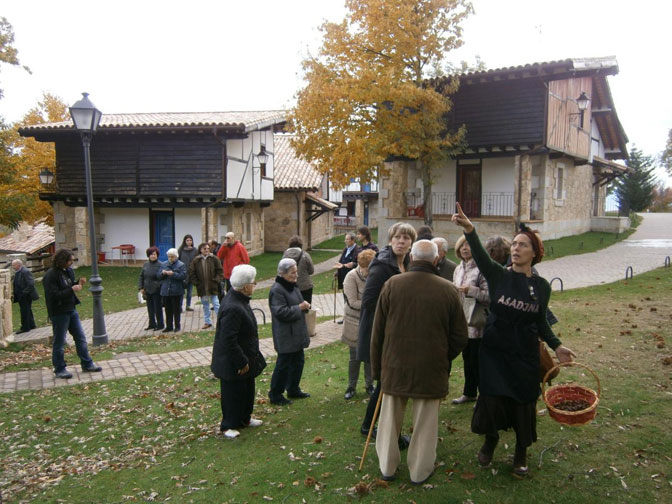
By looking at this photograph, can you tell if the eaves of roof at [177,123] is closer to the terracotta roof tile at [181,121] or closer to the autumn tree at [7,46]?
the terracotta roof tile at [181,121]

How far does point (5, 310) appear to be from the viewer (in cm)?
1095

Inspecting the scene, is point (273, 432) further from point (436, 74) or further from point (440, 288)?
point (436, 74)

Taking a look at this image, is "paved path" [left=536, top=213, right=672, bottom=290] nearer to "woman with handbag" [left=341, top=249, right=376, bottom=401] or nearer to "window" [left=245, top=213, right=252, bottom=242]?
"woman with handbag" [left=341, top=249, right=376, bottom=401]

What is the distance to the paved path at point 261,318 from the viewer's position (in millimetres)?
8217

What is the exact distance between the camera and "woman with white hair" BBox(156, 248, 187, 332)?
10789 mm

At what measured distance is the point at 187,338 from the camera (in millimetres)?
10492

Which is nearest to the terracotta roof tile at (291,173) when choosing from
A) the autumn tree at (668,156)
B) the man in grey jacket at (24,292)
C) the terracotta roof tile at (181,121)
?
the terracotta roof tile at (181,121)

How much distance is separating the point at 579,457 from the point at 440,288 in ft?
6.36

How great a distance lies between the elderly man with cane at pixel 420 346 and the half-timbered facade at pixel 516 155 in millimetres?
17218

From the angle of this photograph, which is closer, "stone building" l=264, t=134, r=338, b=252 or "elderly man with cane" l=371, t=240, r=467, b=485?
"elderly man with cane" l=371, t=240, r=467, b=485

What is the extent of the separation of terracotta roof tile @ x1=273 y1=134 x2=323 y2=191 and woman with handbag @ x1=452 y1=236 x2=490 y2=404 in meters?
21.3

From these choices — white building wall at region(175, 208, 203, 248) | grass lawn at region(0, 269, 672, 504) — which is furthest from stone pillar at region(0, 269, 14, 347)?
white building wall at region(175, 208, 203, 248)

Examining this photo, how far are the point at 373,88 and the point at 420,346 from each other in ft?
46.9

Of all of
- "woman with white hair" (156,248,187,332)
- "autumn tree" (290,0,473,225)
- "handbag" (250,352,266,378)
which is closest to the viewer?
"handbag" (250,352,266,378)
